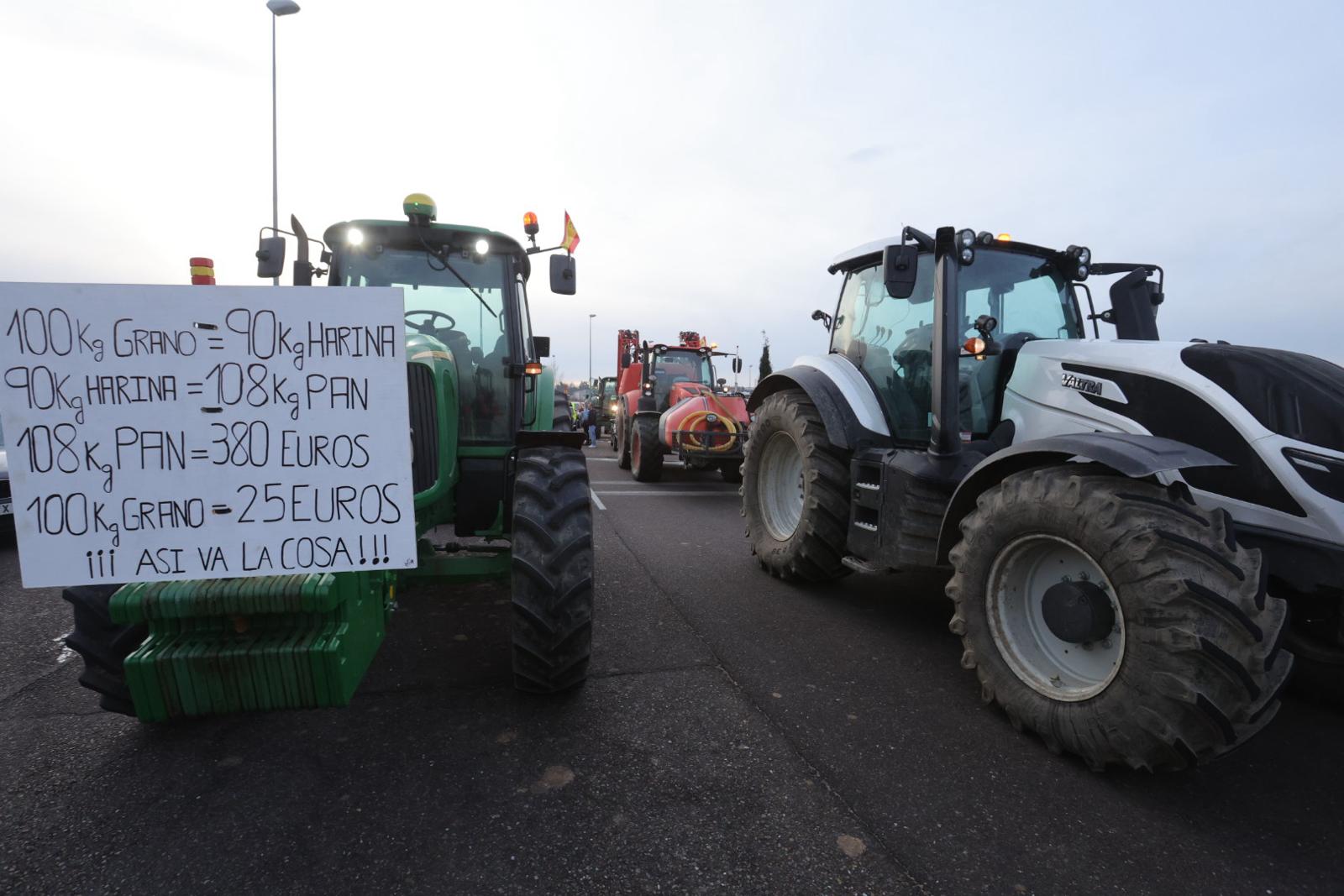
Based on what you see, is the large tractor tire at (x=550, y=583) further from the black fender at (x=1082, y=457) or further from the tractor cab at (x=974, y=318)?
the tractor cab at (x=974, y=318)

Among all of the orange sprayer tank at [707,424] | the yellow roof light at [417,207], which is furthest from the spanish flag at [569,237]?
the orange sprayer tank at [707,424]

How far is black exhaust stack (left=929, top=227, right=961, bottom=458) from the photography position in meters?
3.39

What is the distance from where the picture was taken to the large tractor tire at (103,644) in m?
2.35

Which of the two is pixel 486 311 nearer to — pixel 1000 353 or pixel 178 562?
pixel 178 562

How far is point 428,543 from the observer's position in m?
3.27

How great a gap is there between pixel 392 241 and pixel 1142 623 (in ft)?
12.6

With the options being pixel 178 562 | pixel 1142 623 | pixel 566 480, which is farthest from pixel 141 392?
pixel 1142 623

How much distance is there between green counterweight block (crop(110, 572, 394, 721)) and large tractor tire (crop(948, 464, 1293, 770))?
250 centimetres

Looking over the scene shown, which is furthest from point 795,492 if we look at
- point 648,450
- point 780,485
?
point 648,450

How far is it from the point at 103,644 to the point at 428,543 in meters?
1.26

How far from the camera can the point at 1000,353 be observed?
3.66 metres

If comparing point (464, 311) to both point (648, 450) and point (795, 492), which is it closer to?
point (795, 492)

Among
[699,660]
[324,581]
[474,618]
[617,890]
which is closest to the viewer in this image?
[617,890]

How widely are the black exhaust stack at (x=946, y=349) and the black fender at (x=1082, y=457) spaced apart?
1.56 ft
